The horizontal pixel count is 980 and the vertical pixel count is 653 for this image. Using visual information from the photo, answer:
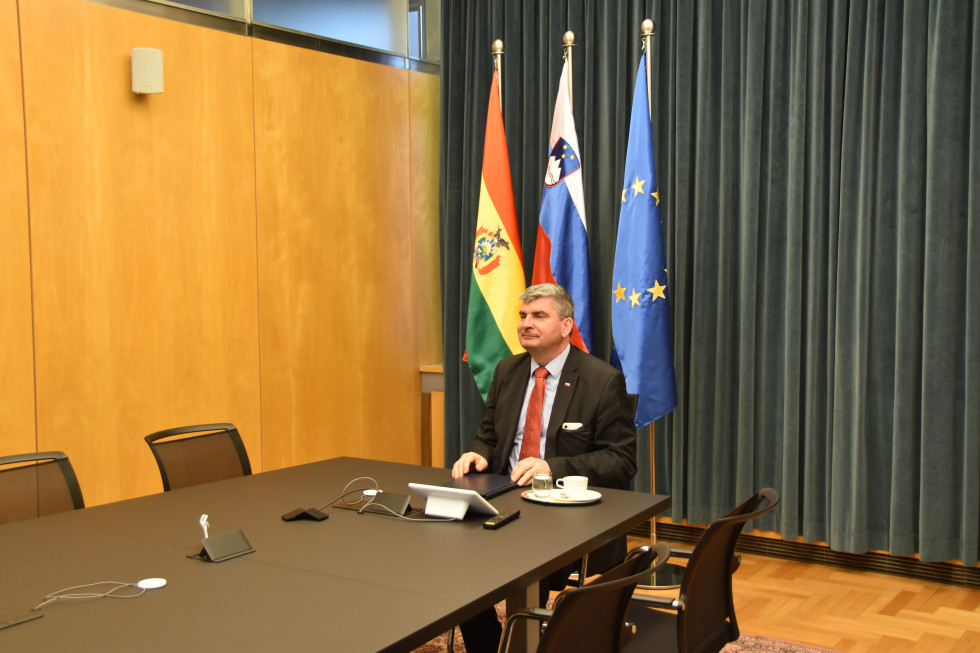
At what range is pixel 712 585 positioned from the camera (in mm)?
2324

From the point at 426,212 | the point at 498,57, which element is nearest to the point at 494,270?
the point at 426,212

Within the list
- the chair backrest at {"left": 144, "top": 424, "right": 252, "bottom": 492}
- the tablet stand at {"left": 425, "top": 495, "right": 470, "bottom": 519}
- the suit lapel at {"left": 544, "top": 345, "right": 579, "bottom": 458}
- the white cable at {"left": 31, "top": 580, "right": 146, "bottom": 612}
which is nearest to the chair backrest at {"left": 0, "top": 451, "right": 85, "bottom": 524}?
the chair backrest at {"left": 144, "top": 424, "right": 252, "bottom": 492}

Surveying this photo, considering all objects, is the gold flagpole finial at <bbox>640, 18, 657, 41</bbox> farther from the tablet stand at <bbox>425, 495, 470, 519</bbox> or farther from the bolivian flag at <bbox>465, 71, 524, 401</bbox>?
the tablet stand at <bbox>425, 495, 470, 519</bbox>

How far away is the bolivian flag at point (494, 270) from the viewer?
5055mm

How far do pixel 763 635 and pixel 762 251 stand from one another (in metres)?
2.00

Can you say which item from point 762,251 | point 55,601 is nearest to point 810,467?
point 762,251

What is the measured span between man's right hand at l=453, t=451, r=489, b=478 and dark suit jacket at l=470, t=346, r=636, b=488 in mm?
245

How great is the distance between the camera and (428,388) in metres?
6.03

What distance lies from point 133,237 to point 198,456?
1562 millimetres

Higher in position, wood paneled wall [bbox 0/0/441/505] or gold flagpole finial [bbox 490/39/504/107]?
gold flagpole finial [bbox 490/39/504/107]

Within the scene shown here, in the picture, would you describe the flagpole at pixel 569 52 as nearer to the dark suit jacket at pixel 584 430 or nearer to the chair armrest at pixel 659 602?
the dark suit jacket at pixel 584 430

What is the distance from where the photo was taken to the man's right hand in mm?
3070

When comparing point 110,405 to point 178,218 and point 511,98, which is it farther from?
point 511,98

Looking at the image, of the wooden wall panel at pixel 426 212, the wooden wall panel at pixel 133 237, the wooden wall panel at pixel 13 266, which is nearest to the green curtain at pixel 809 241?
the wooden wall panel at pixel 426 212
